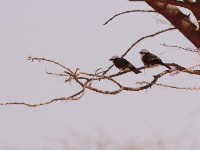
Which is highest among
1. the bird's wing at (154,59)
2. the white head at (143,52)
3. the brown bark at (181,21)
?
the white head at (143,52)

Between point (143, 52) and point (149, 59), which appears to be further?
point (143, 52)

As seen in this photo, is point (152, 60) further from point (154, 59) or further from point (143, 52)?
point (143, 52)

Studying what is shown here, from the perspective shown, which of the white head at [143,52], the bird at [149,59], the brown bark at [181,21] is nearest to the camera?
the brown bark at [181,21]

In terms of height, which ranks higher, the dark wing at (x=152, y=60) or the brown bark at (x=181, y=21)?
the dark wing at (x=152, y=60)

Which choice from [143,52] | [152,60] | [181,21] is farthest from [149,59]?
[181,21]

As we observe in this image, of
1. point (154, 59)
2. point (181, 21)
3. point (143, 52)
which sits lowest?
point (181, 21)

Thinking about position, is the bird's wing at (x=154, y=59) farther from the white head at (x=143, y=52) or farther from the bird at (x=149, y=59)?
the white head at (x=143, y=52)

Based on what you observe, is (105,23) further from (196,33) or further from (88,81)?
(196,33)

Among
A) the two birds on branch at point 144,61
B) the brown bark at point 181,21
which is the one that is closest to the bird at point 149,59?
the two birds on branch at point 144,61

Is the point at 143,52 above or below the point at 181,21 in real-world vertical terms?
above

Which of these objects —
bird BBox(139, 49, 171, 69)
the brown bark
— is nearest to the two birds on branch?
bird BBox(139, 49, 171, 69)

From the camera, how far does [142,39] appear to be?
2.28 meters

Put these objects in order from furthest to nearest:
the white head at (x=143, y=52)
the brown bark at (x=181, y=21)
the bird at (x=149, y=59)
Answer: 1. the white head at (x=143, y=52)
2. the bird at (x=149, y=59)
3. the brown bark at (x=181, y=21)

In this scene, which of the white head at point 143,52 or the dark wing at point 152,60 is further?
the white head at point 143,52
